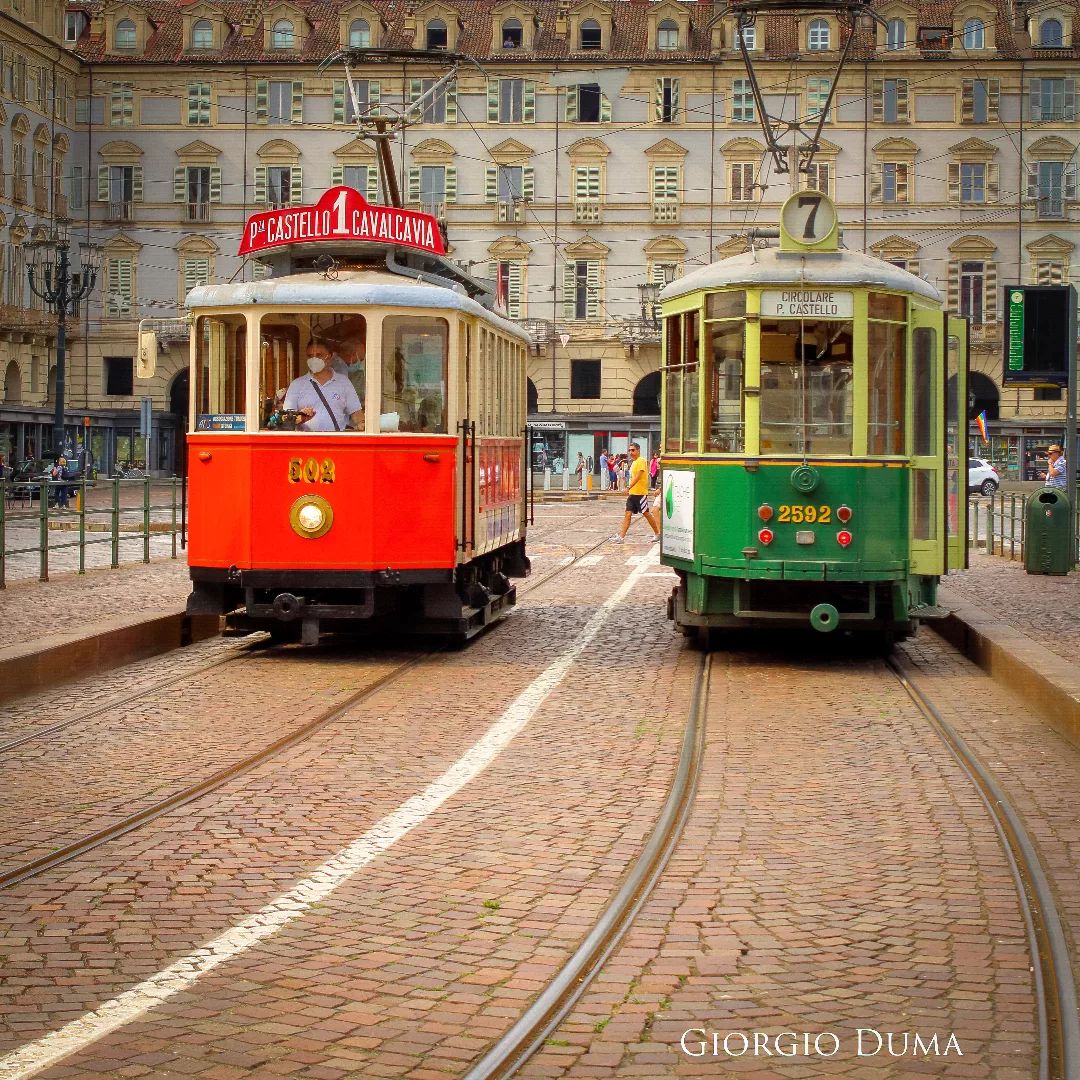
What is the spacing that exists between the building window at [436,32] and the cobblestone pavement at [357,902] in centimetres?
6223

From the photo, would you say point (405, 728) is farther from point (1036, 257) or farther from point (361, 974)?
point (1036, 257)

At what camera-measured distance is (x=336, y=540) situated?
14.0m

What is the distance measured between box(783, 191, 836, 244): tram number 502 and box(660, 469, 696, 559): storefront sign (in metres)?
2.03

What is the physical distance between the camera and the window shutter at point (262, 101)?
6956 centimetres

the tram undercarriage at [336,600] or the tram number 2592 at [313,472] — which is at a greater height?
the tram number 2592 at [313,472]

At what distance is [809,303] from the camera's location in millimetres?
14047

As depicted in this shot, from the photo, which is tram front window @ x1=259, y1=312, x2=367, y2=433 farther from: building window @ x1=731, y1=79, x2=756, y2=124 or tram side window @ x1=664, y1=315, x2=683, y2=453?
building window @ x1=731, y1=79, x2=756, y2=124

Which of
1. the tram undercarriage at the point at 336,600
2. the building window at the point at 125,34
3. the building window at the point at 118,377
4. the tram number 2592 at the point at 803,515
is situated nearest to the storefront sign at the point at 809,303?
the tram number 2592 at the point at 803,515

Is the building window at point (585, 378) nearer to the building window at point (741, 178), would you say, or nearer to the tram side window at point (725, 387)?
the building window at point (741, 178)

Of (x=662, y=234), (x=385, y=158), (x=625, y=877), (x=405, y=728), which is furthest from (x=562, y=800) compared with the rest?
(x=662, y=234)

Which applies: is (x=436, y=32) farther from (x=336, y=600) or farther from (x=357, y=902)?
(x=357, y=902)

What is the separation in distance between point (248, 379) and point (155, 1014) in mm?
9333

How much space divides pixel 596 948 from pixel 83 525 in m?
16.9

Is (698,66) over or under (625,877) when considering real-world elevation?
over
